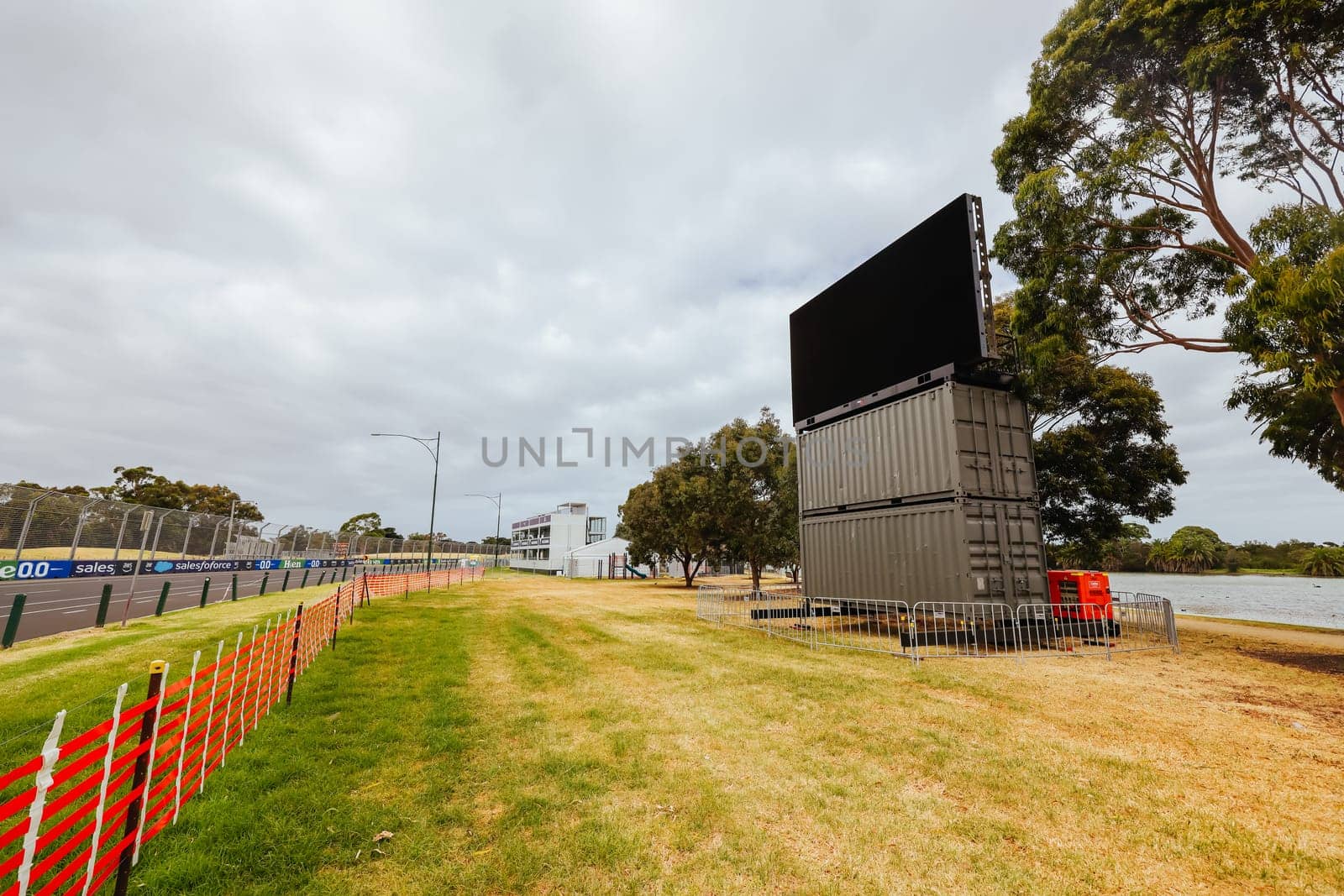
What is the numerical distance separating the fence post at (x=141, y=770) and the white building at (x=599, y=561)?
57976 mm

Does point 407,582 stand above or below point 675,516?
below

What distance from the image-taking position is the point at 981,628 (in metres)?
12.1

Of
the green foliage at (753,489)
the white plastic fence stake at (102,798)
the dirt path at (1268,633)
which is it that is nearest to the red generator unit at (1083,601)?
the dirt path at (1268,633)

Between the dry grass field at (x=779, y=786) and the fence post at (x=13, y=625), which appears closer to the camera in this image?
the dry grass field at (x=779, y=786)

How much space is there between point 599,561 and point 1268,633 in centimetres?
5322

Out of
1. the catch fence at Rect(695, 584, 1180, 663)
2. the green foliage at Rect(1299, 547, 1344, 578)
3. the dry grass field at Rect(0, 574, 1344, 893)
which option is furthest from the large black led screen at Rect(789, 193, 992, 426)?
the green foliage at Rect(1299, 547, 1344, 578)

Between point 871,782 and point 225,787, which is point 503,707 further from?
point 871,782

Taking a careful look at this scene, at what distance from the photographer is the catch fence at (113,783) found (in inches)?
114

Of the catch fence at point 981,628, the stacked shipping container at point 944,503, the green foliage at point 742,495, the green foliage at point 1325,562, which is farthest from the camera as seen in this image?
the green foliage at point 1325,562

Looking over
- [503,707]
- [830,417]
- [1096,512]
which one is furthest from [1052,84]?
[503,707]

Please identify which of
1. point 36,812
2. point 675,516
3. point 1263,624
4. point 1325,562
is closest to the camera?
point 36,812

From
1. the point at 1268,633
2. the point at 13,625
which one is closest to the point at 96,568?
Answer: the point at 13,625

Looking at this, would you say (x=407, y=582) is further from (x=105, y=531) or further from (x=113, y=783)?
(x=113, y=783)

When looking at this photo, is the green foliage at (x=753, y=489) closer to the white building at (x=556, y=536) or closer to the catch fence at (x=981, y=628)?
the catch fence at (x=981, y=628)
